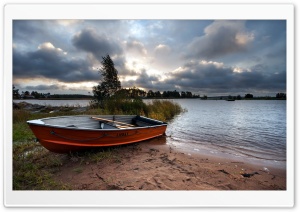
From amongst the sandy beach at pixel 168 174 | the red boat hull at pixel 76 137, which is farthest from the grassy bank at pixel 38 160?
the red boat hull at pixel 76 137

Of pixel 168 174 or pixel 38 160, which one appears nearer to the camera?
pixel 168 174

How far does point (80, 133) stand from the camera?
3381mm

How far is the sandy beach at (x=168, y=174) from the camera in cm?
262

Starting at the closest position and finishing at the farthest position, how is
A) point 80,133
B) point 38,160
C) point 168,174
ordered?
point 168,174, point 80,133, point 38,160

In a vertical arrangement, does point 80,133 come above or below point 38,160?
above

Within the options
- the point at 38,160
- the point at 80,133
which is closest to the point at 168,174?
the point at 80,133

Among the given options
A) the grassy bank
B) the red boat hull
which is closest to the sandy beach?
the grassy bank

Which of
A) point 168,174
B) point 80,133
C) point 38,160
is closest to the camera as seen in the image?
point 168,174

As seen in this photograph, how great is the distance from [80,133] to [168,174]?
1875mm

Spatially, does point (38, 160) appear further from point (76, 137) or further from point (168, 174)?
point (168, 174)

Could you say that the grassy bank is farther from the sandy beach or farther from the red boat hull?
the red boat hull

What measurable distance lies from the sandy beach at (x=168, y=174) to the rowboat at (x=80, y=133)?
39 cm

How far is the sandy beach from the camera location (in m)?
2.62
